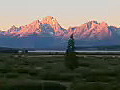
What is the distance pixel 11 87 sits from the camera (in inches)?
944

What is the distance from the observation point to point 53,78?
122 feet

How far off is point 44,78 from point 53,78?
104 cm

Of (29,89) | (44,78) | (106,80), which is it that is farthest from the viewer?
(44,78)

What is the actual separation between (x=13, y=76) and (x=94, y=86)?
50.8ft

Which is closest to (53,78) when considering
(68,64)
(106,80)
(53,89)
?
(106,80)

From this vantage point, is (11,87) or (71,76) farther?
(71,76)

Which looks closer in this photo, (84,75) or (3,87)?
(3,87)

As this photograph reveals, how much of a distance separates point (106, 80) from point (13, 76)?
9.31 meters

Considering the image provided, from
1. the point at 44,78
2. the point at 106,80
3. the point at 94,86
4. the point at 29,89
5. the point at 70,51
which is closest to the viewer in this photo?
the point at 94,86

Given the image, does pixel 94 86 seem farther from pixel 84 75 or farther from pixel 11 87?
pixel 84 75

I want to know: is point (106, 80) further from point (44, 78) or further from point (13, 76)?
point (13, 76)

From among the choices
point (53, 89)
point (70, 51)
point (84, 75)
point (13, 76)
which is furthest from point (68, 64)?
point (53, 89)

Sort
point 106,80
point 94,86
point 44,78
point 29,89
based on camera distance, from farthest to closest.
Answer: point 44,78, point 106,80, point 29,89, point 94,86

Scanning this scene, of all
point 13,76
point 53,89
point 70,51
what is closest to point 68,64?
point 70,51
